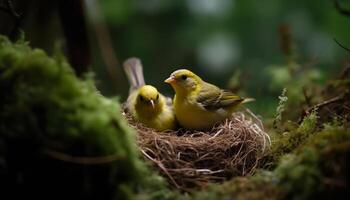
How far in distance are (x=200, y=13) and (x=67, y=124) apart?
478 centimetres

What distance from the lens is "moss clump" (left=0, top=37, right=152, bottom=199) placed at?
88.0 inches

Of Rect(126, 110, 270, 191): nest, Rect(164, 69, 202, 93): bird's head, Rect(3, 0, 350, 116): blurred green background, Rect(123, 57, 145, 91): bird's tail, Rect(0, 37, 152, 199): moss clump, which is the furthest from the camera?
Rect(3, 0, 350, 116): blurred green background

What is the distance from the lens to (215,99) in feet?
13.6

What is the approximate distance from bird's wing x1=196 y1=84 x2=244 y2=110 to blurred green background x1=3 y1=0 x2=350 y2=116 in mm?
2144

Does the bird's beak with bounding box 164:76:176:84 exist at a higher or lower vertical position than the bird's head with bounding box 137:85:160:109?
higher

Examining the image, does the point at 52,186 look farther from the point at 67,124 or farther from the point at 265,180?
the point at 265,180

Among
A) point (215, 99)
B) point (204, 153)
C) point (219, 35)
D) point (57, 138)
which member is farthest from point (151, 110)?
point (219, 35)

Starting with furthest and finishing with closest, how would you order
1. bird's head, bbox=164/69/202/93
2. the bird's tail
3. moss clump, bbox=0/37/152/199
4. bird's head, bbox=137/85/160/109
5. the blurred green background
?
the blurred green background, the bird's tail, bird's head, bbox=164/69/202/93, bird's head, bbox=137/85/160/109, moss clump, bbox=0/37/152/199

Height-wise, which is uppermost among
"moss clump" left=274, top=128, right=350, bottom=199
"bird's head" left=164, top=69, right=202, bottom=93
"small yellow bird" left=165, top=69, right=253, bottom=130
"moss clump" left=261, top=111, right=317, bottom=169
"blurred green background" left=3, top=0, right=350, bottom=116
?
"blurred green background" left=3, top=0, right=350, bottom=116

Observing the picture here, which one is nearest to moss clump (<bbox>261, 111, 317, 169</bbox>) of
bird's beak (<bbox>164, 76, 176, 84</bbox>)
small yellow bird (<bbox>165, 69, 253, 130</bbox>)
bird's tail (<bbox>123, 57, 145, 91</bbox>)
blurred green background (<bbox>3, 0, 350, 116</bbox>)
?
small yellow bird (<bbox>165, 69, 253, 130</bbox>)

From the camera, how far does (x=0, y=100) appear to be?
91.9 inches

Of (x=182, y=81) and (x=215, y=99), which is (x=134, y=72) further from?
(x=215, y=99)

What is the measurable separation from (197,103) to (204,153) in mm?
850

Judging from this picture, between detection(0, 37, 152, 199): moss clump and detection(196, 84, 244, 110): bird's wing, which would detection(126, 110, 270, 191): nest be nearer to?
detection(196, 84, 244, 110): bird's wing
